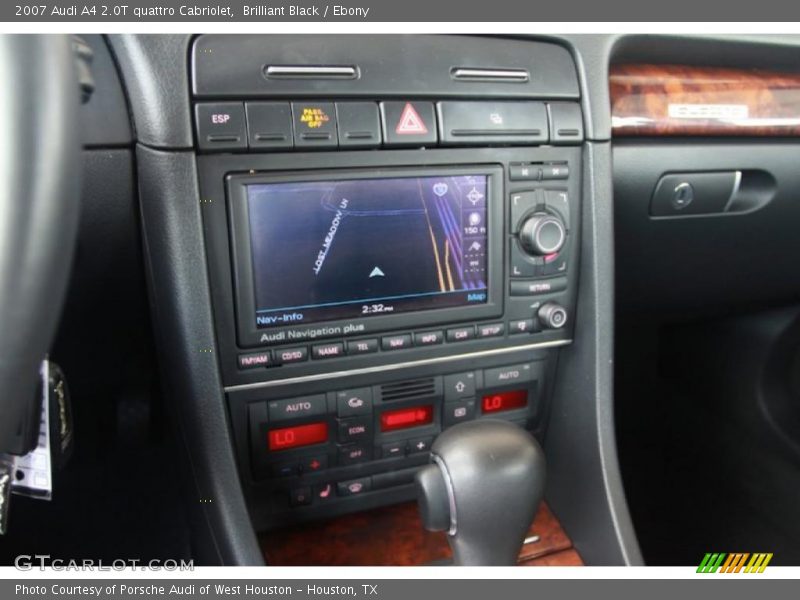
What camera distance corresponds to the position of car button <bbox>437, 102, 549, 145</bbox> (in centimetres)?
90

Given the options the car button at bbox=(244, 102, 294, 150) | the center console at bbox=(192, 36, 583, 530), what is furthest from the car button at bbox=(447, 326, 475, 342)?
the car button at bbox=(244, 102, 294, 150)

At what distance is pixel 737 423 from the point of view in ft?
5.22

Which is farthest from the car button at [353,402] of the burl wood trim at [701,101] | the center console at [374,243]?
the burl wood trim at [701,101]

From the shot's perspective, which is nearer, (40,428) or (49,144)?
(49,144)

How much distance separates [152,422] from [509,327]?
1.87 ft

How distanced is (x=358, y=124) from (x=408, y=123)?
65mm

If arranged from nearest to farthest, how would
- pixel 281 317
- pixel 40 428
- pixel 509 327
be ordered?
pixel 40 428
pixel 281 317
pixel 509 327

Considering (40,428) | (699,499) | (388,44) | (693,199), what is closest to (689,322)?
(699,499)

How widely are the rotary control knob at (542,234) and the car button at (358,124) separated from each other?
234mm

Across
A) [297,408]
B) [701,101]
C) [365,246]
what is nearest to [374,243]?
[365,246]

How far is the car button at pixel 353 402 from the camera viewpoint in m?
0.97

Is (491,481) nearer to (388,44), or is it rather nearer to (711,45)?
(388,44)

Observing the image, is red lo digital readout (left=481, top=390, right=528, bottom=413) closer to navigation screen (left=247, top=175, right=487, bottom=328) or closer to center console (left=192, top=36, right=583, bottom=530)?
center console (left=192, top=36, right=583, bottom=530)

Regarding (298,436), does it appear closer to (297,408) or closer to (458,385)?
(297,408)
